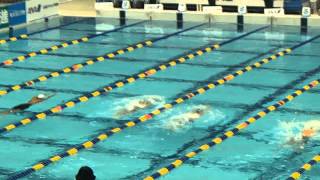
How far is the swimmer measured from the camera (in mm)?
10352

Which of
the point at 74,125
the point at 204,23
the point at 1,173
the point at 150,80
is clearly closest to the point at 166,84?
the point at 150,80

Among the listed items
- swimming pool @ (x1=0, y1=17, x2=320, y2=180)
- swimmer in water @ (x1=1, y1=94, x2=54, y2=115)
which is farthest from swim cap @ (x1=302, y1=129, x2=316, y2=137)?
swimmer in water @ (x1=1, y1=94, x2=54, y2=115)

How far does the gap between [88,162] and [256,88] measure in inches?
157

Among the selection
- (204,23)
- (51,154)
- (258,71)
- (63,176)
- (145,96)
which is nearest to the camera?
(63,176)

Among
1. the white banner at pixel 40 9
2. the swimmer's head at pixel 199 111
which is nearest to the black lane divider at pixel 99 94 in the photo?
the swimmer's head at pixel 199 111

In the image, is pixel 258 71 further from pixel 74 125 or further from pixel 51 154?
pixel 51 154

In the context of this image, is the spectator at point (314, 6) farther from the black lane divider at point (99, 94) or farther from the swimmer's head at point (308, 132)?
the swimmer's head at point (308, 132)

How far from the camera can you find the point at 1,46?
598 inches

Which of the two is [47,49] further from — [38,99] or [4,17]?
[38,99]

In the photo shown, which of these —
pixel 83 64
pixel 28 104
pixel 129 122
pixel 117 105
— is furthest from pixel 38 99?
pixel 83 64

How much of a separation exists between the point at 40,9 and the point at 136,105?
7702 mm

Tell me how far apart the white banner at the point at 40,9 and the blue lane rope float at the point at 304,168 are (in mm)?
10183

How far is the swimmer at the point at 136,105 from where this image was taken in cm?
1035

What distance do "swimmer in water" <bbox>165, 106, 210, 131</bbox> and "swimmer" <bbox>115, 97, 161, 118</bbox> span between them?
0.67 meters
